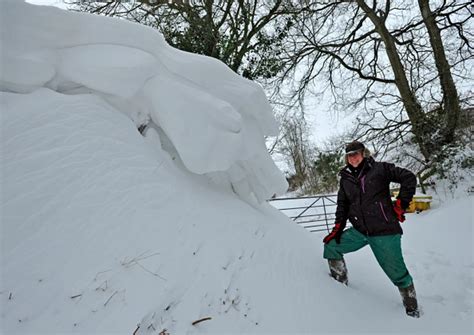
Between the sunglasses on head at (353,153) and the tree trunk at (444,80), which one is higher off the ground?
the tree trunk at (444,80)

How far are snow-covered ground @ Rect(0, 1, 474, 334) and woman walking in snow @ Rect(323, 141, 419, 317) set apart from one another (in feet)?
1.16

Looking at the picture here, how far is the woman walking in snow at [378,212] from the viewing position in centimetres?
202

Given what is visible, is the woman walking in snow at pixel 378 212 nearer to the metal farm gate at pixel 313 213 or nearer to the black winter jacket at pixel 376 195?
the black winter jacket at pixel 376 195

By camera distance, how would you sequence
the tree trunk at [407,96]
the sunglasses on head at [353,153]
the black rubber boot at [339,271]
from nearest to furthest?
the sunglasses on head at [353,153] → the black rubber boot at [339,271] → the tree trunk at [407,96]

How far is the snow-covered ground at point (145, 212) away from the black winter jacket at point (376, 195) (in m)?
0.70

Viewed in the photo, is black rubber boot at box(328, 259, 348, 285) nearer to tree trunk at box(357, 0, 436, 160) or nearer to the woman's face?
the woman's face

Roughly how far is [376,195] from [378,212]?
0.48 ft

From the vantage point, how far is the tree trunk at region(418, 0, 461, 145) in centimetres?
687

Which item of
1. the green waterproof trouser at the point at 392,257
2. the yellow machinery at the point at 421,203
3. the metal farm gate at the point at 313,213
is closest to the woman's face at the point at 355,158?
the green waterproof trouser at the point at 392,257

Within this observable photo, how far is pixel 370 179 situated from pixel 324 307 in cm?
112

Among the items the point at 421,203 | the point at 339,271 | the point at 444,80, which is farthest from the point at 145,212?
the point at 444,80

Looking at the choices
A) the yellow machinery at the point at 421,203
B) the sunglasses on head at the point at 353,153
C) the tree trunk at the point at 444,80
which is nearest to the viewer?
the sunglasses on head at the point at 353,153

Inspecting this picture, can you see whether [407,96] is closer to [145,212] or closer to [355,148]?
[355,148]

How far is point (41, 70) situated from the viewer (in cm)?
198
